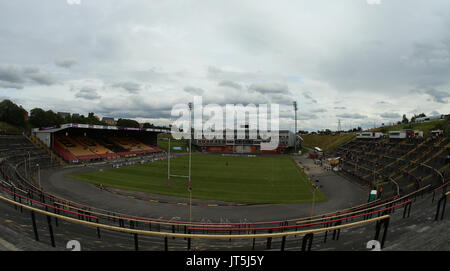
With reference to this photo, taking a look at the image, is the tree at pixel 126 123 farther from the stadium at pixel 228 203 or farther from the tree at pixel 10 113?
the stadium at pixel 228 203

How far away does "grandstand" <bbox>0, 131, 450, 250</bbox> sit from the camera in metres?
5.66

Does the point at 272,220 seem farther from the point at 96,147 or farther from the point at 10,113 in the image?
the point at 10,113

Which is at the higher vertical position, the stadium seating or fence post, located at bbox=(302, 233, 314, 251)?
fence post, located at bbox=(302, 233, 314, 251)

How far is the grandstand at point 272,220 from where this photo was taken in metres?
5.66

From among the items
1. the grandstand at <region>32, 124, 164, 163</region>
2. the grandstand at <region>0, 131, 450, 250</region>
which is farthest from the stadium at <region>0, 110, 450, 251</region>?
the grandstand at <region>32, 124, 164, 163</region>

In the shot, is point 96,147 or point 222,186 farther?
point 96,147

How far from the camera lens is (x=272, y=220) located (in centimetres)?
1869

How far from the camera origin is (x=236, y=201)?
23.4m

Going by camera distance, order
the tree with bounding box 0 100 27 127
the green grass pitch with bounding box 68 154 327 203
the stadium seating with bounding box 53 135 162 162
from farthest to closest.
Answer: the tree with bounding box 0 100 27 127 < the stadium seating with bounding box 53 135 162 162 < the green grass pitch with bounding box 68 154 327 203

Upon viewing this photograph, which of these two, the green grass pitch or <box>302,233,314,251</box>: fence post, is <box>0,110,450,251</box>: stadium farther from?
<box>302,233,314,251</box>: fence post

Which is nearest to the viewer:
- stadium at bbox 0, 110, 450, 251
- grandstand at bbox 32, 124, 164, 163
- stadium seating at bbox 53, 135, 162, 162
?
stadium at bbox 0, 110, 450, 251

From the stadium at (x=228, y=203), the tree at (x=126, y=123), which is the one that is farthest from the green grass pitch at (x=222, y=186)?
the tree at (x=126, y=123)

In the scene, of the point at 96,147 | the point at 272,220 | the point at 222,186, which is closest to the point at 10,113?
the point at 96,147
